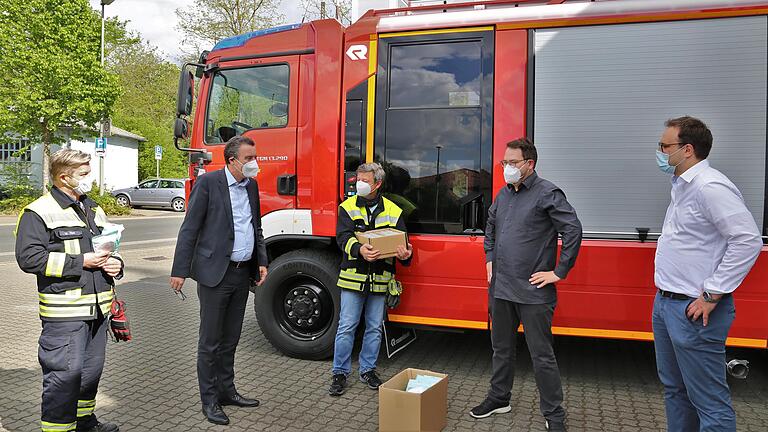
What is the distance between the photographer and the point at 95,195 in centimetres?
2281

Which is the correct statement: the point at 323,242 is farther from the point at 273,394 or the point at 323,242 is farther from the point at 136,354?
the point at 136,354

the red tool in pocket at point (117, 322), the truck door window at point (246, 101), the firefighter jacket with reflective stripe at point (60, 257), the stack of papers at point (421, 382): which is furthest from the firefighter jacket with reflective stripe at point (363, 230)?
the firefighter jacket with reflective stripe at point (60, 257)

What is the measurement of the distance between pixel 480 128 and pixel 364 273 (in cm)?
141

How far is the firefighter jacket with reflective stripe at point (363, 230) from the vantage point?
4.54m

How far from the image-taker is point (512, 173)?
3.80 metres

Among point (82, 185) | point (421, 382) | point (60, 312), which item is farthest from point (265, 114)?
point (421, 382)

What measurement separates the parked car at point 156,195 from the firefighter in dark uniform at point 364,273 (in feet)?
76.8

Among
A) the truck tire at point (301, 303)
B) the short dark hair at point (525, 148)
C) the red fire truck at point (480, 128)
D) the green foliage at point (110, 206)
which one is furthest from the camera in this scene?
the green foliage at point (110, 206)

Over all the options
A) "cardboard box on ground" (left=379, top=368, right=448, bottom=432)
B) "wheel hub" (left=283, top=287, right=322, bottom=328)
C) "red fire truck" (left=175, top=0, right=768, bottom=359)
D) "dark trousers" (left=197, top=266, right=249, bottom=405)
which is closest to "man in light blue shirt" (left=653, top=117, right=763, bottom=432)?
"red fire truck" (left=175, top=0, right=768, bottom=359)

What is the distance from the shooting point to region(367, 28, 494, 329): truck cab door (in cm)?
458

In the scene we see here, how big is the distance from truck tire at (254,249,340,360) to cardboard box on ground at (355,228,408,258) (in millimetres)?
827

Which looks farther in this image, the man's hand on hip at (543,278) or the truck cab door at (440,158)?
the truck cab door at (440,158)

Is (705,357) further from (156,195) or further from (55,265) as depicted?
(156,195)

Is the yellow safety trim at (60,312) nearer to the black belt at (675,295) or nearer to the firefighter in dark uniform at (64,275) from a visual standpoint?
the firefighter in dark uniform at (64,275)
